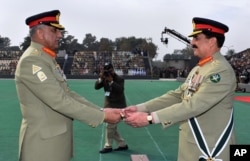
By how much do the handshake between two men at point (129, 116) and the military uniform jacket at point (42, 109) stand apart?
1.46 ft

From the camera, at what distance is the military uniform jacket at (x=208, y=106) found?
3.06 meters

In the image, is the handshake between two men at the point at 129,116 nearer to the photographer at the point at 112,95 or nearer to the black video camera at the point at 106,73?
the photographer at the point at 112,95

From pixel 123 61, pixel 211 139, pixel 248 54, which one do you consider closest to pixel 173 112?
pixel 211 139

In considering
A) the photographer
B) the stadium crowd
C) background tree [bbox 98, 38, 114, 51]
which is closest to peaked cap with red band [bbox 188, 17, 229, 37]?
the photographer

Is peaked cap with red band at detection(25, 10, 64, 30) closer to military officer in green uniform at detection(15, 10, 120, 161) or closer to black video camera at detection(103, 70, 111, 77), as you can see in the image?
→ military officer in green uniform at detection(15, 10, 120, 161)

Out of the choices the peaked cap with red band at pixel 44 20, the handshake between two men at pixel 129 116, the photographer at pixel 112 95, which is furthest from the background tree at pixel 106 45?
the peaked cap with red band at pixel 44 20

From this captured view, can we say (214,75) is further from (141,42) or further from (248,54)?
(141,42)

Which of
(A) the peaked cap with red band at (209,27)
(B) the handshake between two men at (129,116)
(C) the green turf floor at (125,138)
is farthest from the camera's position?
(C) the green turf floor at (125,138)

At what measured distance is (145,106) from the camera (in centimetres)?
405

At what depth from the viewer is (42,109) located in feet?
10.3

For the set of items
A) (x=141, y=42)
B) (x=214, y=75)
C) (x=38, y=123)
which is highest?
(x=141, y=42)

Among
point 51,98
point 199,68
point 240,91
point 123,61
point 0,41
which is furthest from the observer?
point 0,41

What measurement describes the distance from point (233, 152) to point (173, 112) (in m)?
0.57

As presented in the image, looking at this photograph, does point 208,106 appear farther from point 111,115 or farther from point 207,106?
point 111,115
